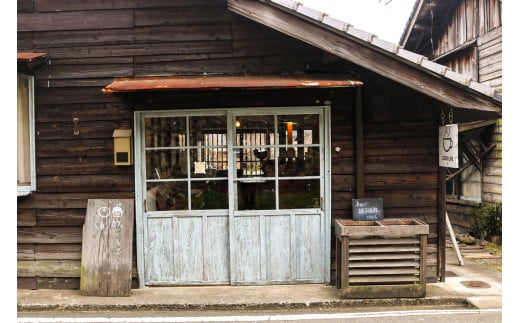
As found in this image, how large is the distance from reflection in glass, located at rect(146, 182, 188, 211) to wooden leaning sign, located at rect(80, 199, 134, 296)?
28 centimetres

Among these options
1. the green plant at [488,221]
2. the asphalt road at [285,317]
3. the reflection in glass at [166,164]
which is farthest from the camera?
the green plant at [488,221]

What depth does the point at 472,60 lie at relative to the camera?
9.98 meters

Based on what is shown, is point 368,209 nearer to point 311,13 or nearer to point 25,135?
point 311,13

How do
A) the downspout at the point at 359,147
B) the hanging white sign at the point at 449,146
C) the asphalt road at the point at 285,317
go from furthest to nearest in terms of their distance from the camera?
the downspout at the point at 359,147, the hanging white sign at the point at 449,146, the asphalt road at the point at 285,317

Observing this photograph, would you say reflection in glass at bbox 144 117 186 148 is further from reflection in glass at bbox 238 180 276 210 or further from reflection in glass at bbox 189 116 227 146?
reflection in glass at bbox 238 180 276 210

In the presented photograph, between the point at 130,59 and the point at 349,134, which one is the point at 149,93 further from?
the point at 349,134

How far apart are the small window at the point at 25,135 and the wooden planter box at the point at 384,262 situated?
439 cm

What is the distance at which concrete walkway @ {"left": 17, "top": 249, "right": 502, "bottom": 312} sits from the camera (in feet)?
16.9

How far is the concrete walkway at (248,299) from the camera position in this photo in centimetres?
514

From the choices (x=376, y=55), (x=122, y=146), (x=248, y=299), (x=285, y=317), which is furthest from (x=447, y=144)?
(x=122, y=146)

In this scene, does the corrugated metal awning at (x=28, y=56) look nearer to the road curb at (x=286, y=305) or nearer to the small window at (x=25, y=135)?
the small window at (x=25, y=135)

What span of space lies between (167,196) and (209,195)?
60 cm

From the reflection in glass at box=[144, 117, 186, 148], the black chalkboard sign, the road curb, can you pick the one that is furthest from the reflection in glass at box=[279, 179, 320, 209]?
the reflection in glass at box=[144, 117, 186, 148]

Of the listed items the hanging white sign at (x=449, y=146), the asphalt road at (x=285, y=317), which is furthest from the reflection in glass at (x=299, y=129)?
the asphalt road at (x=285, y=317)
